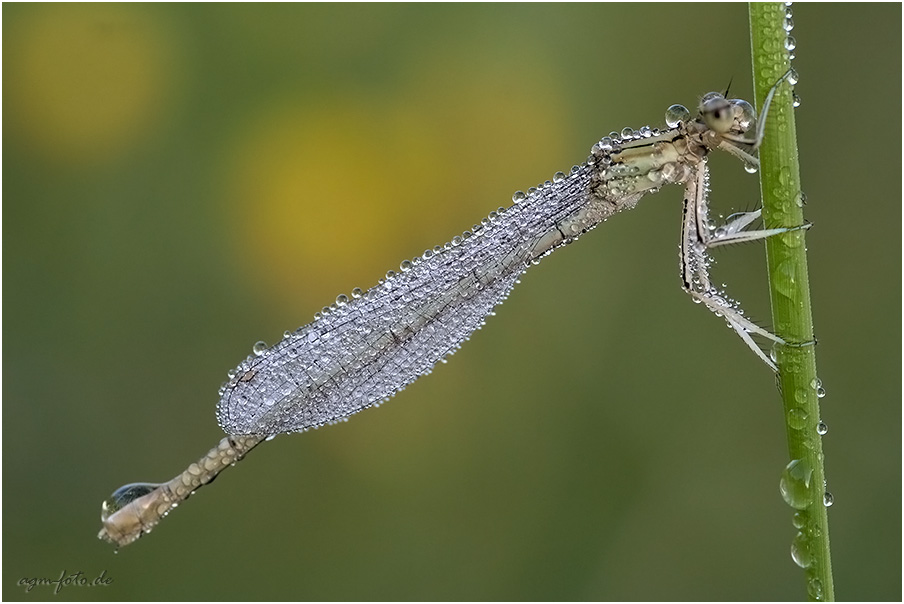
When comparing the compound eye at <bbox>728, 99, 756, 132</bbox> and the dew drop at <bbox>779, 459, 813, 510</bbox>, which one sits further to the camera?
the compound eye at <bbox>728, 99, 756, 132</bbox>

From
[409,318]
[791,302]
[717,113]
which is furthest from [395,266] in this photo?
[791,302]

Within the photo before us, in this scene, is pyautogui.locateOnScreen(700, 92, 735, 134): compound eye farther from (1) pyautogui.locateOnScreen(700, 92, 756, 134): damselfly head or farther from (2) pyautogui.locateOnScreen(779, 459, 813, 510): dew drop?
(2) pyautogui.locateOnScreen(779, 459, 813, 510): dew drop

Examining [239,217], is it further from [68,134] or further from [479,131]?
[479,131]

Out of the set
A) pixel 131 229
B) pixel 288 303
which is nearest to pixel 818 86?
pixel 288 303

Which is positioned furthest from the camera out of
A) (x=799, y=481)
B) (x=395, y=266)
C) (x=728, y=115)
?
(x=395, y=266)

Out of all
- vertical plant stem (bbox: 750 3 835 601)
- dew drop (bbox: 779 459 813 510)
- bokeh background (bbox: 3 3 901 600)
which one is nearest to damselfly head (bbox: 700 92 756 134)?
vertical plant stem (bbox: 750 3 835 601)

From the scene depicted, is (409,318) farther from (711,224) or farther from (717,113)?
(717,113)

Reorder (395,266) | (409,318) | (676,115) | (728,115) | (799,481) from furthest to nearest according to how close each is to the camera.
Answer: (395,266)
(409,318)
(676,115)
(728,115)
(799,481)
